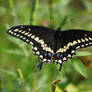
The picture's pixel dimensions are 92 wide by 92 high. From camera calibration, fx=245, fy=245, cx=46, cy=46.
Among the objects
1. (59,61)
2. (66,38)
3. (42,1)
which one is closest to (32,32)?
(66,38)

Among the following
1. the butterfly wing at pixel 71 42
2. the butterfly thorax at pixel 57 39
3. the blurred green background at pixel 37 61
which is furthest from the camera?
the butterfly thorax at pixel 57 39

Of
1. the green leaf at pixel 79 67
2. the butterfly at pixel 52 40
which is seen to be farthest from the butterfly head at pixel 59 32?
the green leaf at pixel 79 67

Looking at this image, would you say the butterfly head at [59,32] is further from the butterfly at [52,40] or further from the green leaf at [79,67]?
the green leaf at [79,67]

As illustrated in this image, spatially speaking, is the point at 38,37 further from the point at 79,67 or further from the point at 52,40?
the point at 79,67

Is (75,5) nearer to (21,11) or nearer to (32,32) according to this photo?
(21,11)

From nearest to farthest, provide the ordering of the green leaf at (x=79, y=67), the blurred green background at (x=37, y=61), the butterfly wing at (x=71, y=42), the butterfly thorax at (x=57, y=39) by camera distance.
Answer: the green leaf at (x=79, y=67), the butterfly wing at (x=71, y=42), the blurred green background at (x=37, y=61), the butterfly thorax at (x=57, y=39)

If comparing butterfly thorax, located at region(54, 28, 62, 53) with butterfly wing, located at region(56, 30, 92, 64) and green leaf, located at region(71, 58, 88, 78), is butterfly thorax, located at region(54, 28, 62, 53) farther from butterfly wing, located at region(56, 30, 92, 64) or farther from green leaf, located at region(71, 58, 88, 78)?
green leaf, located at region(71, 58, 88, 78)
